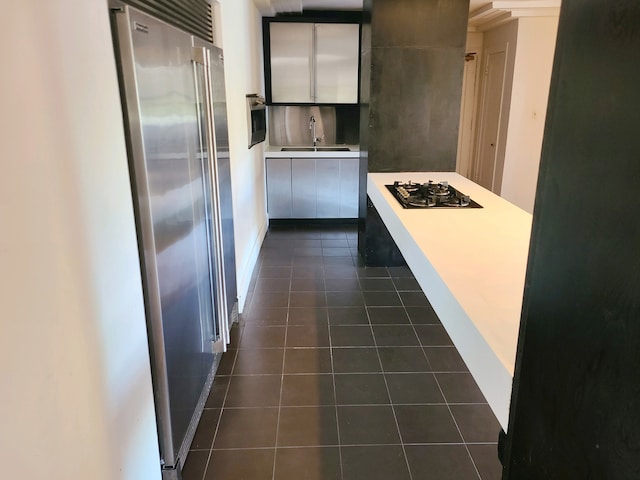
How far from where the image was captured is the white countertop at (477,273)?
125 cm

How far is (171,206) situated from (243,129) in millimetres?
2217

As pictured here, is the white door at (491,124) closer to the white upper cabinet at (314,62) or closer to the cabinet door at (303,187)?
the white upper cabinet at (314,62)

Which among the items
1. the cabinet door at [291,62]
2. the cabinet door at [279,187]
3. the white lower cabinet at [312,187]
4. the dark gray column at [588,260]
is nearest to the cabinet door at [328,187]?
the white lower cabinet at [312,187]

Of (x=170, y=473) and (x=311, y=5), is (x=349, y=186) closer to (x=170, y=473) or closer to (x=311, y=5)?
(x=311, y=5)

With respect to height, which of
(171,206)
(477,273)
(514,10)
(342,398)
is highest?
(514,10)

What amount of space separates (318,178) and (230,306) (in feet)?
9.40

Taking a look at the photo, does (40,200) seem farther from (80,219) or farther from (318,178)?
(318,178)

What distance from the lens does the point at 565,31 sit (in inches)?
27.0

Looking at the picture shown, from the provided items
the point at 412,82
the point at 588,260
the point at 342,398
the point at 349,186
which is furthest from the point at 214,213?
the point at 349,186

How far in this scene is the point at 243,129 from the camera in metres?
3.78

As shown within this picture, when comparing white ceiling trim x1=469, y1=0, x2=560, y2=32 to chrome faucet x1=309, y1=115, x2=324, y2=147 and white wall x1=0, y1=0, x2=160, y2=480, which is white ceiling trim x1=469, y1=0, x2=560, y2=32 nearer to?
chrome faucet x1=309, y1=115, x2=324, y2=147

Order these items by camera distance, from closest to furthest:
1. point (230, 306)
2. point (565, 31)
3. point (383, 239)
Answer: point (565, 31) → point (230, 306) → point (383, 239)

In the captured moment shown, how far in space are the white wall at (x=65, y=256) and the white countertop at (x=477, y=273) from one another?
3.39ft

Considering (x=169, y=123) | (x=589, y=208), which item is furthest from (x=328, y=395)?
(x=589, y=208)
